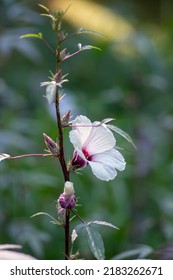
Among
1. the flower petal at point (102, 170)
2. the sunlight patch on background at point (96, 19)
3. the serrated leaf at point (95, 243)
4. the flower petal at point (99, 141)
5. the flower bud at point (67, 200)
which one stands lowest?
the serrated leaf at point (95, 243)

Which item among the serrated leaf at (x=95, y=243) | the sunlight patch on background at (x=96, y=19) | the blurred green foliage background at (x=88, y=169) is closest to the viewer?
the serrated leaf at (x=95, y=243)

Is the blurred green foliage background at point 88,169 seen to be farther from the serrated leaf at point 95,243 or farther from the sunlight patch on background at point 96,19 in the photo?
the sunlight patch on background at point 96,19

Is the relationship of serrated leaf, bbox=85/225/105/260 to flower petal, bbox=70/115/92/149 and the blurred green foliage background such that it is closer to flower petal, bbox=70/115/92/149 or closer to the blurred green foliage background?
flower petal, bbox=70/115/92/149

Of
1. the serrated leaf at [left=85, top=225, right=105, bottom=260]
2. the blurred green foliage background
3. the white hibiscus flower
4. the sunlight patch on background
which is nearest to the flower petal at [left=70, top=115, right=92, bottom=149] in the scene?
the white hibiscus flower

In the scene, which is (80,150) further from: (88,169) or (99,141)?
(88,169)

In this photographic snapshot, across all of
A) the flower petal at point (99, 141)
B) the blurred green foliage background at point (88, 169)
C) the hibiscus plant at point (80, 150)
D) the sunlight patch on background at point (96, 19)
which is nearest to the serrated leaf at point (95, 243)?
the hibiscus plant at point (80, 150)

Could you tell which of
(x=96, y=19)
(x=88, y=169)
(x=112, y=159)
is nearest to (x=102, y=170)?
(x=112, y=159)

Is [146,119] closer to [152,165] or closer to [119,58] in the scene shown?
[152,165]

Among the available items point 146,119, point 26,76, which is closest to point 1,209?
point 146,119
